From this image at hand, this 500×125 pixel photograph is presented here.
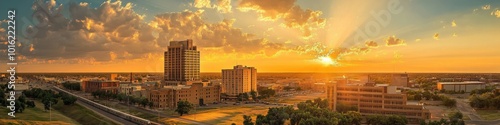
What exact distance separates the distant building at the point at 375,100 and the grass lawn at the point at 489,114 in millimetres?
22876

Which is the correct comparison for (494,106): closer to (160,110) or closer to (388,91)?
(388,91)

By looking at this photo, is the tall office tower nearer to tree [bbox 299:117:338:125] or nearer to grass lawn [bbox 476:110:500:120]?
tree [bbox 299:117:338:125]

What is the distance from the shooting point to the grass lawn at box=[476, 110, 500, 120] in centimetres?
10660

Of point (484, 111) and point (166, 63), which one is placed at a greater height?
point (166, 63)

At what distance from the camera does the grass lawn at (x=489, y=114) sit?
106600mm

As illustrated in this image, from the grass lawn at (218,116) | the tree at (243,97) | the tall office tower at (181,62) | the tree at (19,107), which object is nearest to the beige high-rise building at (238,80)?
the tree at (243,97)

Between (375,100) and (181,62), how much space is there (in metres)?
109

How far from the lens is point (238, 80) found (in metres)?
179

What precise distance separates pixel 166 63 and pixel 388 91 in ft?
414

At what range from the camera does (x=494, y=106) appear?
12331 cm

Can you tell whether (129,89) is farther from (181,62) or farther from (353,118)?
(353,118)

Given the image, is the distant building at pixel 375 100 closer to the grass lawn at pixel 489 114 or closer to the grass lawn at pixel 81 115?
the grass lawn at pixel 489 114

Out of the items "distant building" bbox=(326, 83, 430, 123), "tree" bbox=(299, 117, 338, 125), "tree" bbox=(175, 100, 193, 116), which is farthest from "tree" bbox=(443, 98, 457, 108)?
"tree" bbox=(175, 100, 193, 116)

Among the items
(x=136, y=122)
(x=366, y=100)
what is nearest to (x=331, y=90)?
(x=366, y=100)
